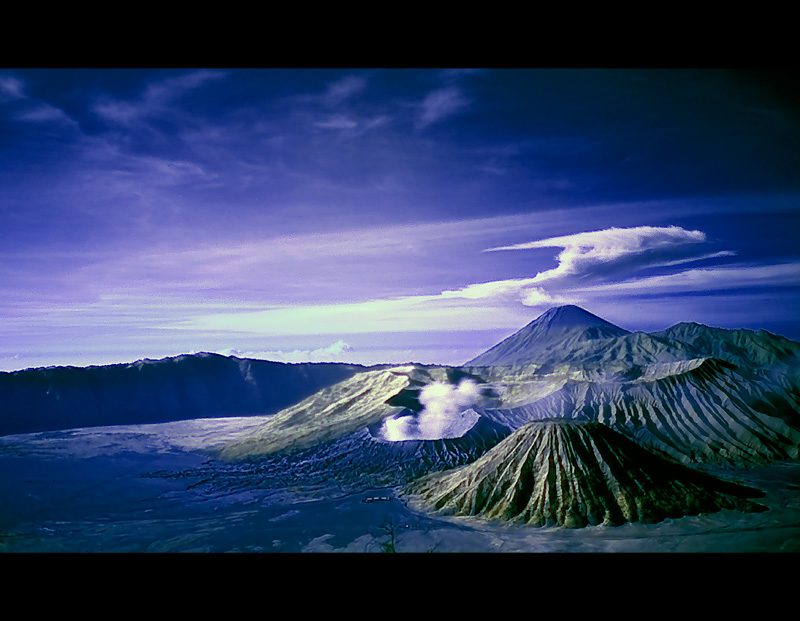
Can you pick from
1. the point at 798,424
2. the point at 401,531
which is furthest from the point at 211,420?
the point at 798,424

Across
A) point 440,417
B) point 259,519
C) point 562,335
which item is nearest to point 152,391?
point 259,519

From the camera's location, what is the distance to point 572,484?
3.48m

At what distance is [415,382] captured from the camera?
4395 millimetres

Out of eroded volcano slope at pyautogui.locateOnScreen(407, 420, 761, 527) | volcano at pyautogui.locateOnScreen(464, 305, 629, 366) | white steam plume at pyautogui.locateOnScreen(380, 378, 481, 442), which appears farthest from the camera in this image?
volcano at pyautogui.locateOnScreen(464, 305, 629, 366)

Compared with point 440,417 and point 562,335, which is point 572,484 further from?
point 562,335

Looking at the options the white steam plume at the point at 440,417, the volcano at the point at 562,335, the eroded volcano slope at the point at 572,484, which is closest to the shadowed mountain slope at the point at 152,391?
the white steam plume at the point at 440,417

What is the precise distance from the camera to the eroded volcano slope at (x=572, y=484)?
11.0ft

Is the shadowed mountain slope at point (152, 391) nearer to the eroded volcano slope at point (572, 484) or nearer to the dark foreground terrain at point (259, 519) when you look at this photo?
the dark foreground terrain at point (259, 519)

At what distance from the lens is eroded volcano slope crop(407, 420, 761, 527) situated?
336 centimetres

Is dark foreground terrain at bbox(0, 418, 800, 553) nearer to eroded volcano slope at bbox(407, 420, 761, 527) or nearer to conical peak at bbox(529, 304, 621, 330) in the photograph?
eroded volcano slope at bbox(407, 420, 761, 527)

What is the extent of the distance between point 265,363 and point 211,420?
39.6 inches

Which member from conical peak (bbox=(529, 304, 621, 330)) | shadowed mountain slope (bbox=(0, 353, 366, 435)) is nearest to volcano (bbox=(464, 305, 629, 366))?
conical peak (bbox=(529, 304, 621, 330))

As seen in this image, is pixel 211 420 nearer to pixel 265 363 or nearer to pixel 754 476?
pixel 265 363

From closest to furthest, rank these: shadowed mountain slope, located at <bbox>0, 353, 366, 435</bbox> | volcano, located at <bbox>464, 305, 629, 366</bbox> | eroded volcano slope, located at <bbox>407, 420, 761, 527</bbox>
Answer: eroded volcano slope, located at <bbox>407, 420, 761, 527</bbox> → volcano, located at <bbox>464, 305, 629, 366</bbox> → shadowed mountain slope, located at <bbox>0, 353, 366, 435</bbox>
